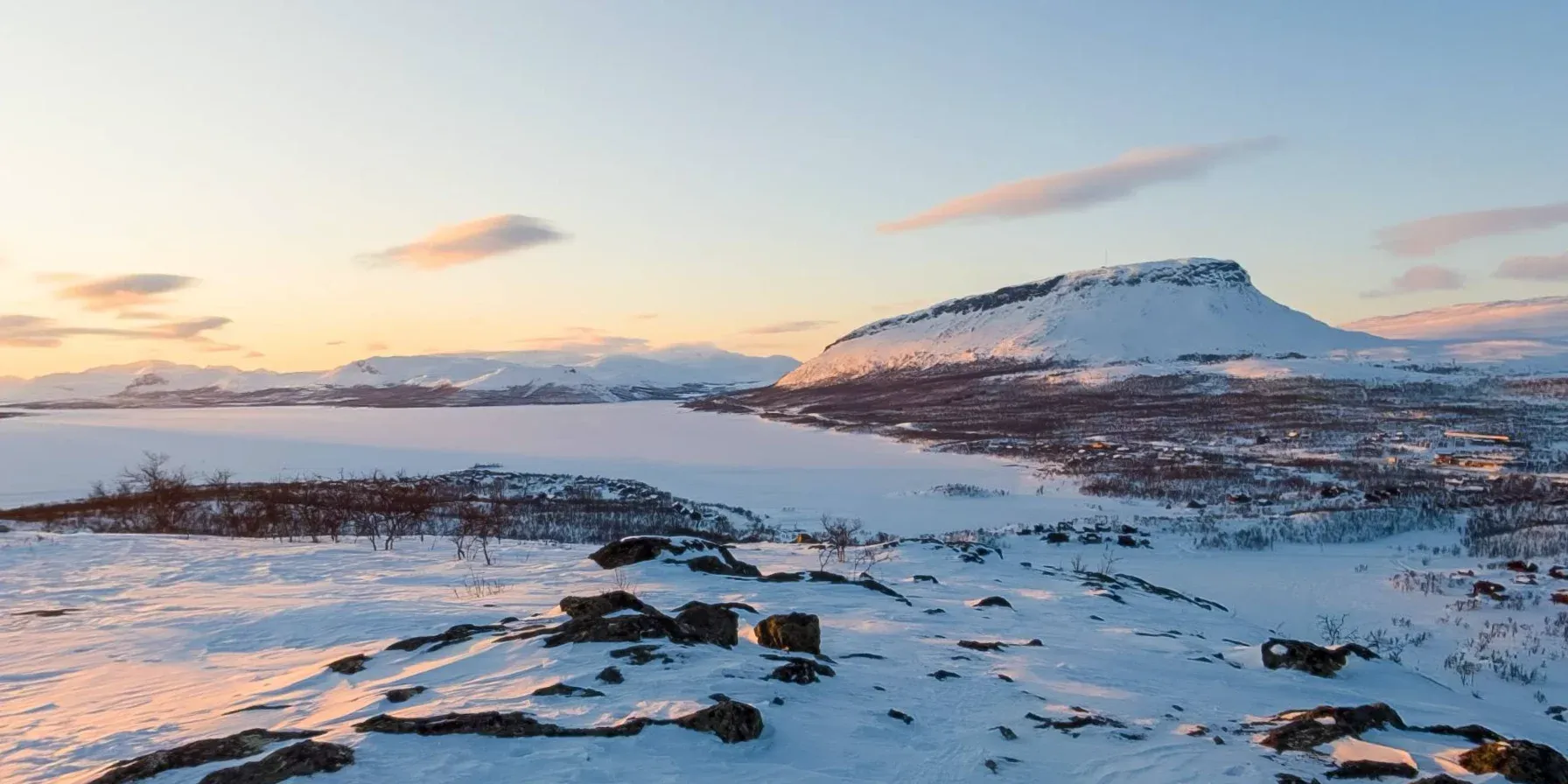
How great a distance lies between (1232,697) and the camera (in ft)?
27.8

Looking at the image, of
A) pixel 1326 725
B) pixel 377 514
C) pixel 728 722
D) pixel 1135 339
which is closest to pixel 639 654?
pixel 728 722

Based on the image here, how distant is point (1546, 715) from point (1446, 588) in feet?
28.3

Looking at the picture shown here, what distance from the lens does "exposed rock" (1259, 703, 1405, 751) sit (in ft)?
21.4

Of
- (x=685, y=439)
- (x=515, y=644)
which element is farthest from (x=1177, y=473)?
(x=685, y=439)

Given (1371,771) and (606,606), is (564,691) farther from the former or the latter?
(1371,771)

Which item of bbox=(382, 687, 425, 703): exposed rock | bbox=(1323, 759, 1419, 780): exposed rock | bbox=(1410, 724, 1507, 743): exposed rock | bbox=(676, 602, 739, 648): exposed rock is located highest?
bbox=(382, 687, 425, 703): exposed rock

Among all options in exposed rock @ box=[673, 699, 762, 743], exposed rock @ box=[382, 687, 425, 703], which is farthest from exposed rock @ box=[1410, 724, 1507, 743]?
exposed rock @ box=[382, 687, 425, 703]

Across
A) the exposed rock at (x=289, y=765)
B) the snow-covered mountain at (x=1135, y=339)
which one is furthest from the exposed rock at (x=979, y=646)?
the snow-covered mountain at (x=1135, y=339)

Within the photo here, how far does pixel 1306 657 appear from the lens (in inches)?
386

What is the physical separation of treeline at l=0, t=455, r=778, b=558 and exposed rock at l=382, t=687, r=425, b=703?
1440 centimetres

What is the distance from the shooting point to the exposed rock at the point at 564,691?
6281 mm

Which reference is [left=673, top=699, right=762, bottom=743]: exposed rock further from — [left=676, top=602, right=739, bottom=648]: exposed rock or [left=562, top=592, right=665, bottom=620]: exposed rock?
[left=562, top=592, right=665, bottom=620]: exposed rock

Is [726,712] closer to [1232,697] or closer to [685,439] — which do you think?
[1232,697]

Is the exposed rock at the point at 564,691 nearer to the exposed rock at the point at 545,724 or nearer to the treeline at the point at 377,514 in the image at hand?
the exposed rock at the point at 545,724
